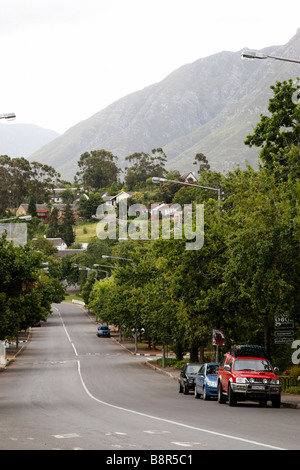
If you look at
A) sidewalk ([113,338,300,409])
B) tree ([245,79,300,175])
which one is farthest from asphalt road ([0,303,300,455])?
tree ([245,79,300,175])

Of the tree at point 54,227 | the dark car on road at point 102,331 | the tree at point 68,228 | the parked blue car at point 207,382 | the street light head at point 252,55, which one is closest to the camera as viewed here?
the street light head at point 252,55

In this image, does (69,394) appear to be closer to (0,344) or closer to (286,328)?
(286,328)

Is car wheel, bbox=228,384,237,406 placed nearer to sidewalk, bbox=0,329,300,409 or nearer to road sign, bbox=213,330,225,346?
sidewalk, bbox=0,329,300,409

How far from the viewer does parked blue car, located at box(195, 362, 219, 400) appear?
2930 centimetres

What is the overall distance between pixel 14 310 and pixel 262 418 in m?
32.9

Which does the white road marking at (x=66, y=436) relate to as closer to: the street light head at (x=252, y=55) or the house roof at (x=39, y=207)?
the street light head at (x=252, y=55)

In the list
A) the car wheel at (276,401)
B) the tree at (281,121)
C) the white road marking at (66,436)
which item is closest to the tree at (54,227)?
the tree at (281,121)

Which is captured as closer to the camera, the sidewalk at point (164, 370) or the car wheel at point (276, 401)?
the car wheel at point (276, 401)

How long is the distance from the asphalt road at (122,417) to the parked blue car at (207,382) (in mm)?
596

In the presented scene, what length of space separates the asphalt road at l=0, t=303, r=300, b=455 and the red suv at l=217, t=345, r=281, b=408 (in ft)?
1.80

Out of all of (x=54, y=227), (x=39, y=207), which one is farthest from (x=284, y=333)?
(x=39, y=207)

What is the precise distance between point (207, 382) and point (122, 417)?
997 cm

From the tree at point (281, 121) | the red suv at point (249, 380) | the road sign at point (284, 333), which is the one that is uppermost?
the tree at point (281, 121)

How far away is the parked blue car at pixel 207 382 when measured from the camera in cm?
2930
